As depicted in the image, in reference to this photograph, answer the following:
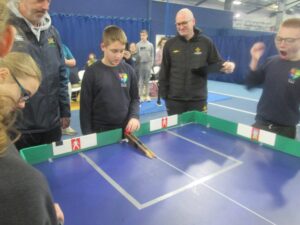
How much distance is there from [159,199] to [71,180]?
1.66 feet

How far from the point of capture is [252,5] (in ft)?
58.9

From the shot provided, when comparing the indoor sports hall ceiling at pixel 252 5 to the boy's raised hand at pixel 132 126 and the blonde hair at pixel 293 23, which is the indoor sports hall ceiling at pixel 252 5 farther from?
the boy's raised hand at pixel 132 126

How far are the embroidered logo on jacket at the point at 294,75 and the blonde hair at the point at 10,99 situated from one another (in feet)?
6.42

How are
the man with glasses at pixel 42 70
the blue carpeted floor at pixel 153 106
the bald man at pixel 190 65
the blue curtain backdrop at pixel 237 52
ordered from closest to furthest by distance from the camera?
the man with glasses at pixel 42 70 → the bald man at pixel 190 65 → the blue carpeted floor at pixel 153 106 → the blue curtain backdrop at pixel 237 52

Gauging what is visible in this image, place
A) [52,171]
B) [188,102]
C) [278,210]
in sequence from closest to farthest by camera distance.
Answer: [278,210] < [52,171] < [188,102]

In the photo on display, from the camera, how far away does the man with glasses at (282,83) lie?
218 centimetres

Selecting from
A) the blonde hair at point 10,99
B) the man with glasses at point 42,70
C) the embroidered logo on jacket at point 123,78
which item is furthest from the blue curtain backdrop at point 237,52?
the blonde hair at point 10,99

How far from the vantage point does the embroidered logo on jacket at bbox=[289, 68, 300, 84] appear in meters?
2.20

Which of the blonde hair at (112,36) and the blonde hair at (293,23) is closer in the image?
the blonde hair at (293,23)

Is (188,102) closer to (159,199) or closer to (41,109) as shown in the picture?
(41,109)

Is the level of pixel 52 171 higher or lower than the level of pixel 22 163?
lower

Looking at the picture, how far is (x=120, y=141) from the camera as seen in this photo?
210 centimetres

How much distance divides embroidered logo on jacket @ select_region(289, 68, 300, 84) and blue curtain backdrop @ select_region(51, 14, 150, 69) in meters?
7.57

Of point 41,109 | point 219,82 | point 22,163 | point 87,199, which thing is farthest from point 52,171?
point 219,82
